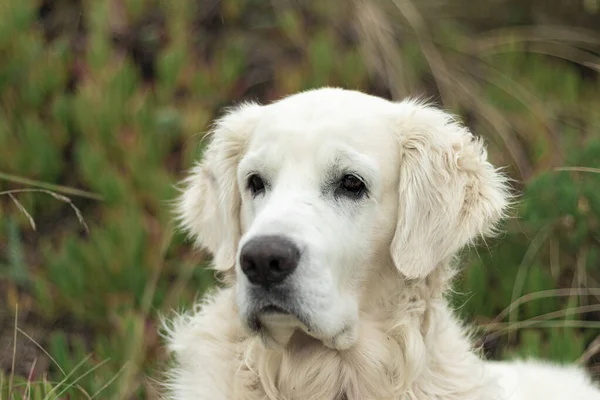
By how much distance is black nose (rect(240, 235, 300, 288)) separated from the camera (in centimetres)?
259

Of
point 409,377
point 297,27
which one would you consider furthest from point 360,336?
point 297,27

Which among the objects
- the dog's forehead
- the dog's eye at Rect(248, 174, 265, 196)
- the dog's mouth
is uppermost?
the dog's forehead

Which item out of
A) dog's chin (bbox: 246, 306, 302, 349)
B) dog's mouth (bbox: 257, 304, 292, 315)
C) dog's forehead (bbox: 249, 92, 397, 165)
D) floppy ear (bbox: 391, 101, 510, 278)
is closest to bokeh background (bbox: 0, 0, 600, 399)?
floppy ear (bbox: 391, 101, 510, 278)

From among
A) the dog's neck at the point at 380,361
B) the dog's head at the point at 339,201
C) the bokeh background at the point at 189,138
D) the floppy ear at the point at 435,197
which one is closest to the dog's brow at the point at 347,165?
the dog's head at the point at 339,201

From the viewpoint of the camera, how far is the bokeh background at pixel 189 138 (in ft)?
15.2

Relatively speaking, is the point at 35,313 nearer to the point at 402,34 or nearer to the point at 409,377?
the point at 409,377

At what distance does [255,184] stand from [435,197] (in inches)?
24.8

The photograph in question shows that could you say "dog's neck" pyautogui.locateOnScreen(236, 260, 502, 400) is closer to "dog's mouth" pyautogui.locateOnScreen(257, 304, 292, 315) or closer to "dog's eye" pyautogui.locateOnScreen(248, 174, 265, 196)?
"dog's mouth" pyautogui.locateOnScreen(257, 304, 292, 315)

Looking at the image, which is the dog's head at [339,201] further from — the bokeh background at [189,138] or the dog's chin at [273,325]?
the bokeh background at [189,138]

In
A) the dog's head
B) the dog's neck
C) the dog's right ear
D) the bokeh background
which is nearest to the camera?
the dog's head

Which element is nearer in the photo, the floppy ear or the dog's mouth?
the dog's mouth

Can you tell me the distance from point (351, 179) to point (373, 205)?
121mm

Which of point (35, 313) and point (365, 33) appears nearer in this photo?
point (35, 313)

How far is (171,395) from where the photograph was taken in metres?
3.42
